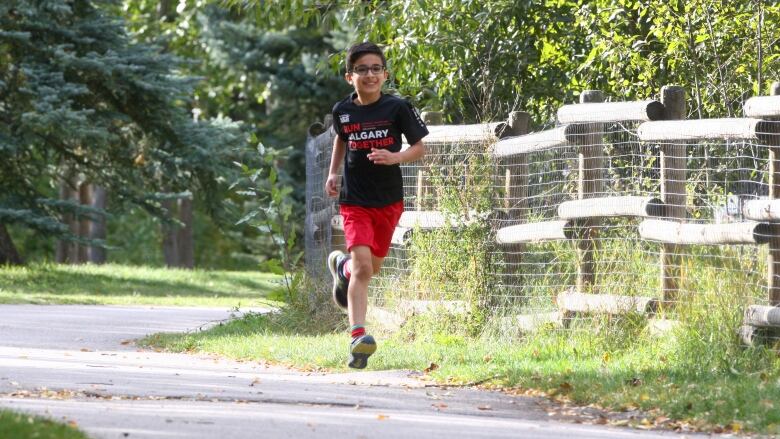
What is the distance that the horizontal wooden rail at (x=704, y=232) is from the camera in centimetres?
841

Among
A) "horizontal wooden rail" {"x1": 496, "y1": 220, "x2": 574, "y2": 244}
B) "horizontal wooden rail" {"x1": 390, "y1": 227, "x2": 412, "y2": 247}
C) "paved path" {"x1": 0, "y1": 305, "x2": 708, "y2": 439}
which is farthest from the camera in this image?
"horizontal wooden rail" {"x1": 390, "y1": 227, "x2": 412, "y2": 247}

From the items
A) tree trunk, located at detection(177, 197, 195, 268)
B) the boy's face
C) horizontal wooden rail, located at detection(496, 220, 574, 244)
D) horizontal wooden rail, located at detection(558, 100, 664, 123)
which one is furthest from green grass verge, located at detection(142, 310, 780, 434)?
tree trunk, located at detection(177, 197, 195, 268)

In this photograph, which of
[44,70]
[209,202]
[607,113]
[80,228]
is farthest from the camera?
[80,228]

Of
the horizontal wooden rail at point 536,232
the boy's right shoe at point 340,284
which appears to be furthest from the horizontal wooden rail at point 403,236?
the boy's right shoe at point 340,284

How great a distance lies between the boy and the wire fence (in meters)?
1.50

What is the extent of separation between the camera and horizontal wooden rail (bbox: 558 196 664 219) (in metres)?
9.23

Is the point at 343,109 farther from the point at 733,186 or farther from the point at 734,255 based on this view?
the point at 733,186

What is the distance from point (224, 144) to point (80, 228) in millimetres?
16936

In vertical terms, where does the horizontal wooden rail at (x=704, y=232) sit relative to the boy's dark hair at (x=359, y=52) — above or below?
below

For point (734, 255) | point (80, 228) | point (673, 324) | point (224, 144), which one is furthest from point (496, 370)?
point (80, 228)

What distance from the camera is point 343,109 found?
29.2ft

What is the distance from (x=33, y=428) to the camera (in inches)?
213

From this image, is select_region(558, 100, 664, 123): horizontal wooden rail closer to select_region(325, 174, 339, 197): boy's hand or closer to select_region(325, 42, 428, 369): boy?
select_region(325, 42, 428, 369): boy

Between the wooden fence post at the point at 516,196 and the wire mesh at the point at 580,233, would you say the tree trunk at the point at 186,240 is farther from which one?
the wooden fence post at the point at 516,196
